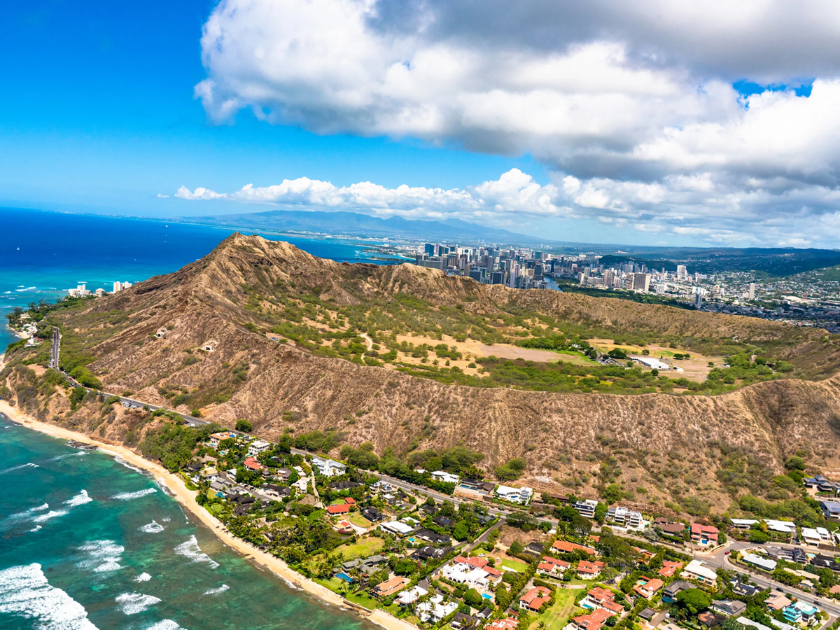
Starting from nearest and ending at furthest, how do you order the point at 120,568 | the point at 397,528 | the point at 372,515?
1. the point at 120,568
2. the point at 397,528
3. the point at 372,515

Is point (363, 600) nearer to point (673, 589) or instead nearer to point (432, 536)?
point (432, 536)

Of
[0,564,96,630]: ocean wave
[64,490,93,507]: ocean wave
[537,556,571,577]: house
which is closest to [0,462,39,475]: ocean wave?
[64,490,93,507]: ocean wave

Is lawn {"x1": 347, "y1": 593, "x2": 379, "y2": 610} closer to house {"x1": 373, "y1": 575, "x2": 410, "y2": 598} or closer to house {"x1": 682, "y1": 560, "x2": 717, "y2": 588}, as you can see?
house {"x1": 373, "y1": 575, "x2": 410, "y2": 598}

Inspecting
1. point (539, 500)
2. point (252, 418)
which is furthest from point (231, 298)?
point (539, 500)

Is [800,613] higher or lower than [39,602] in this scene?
higher

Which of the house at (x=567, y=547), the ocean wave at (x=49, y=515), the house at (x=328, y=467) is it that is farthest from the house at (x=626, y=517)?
the ocean wave at (x=49, y=515)

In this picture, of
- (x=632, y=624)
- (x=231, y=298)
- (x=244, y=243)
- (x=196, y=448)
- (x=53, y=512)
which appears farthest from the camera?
(x=244, y=243)

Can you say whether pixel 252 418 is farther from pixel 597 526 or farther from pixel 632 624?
pixel 632 624

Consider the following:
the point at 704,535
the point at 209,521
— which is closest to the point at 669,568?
the point at 704,535

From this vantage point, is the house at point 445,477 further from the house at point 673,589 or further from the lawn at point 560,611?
the house at point 673,589
